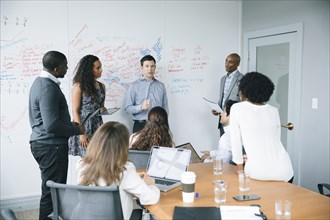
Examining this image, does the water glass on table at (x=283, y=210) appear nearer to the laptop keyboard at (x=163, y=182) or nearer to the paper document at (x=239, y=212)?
the paper document at (x=239, y=212)

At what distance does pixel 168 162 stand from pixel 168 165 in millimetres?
18

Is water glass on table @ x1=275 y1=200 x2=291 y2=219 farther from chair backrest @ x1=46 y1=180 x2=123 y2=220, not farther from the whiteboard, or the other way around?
the whiteboard

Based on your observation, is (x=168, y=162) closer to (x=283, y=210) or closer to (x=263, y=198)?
(x=263, y=198)

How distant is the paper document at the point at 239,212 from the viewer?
1.58 m

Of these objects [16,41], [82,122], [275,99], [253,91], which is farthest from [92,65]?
[275,99]

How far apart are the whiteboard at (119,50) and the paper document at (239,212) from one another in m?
2.60

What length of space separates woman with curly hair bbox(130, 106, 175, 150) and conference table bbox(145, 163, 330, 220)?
0.37 m

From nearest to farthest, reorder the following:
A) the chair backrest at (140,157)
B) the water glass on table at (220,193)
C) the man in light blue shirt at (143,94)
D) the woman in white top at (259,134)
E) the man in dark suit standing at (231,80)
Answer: the water glass on table at (220,193) < the woman in white top at (259,134) < the chair backrest at (140,157) < the man in light blue shirt at (143,94) < the man in dark suit standing at (231,80)

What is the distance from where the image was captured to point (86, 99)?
10.4ft

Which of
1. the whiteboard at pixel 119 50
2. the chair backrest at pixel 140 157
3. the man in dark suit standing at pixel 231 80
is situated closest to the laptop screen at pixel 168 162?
the chair backrest at pixel 140 157

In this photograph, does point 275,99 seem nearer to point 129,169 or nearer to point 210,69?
point 210,69

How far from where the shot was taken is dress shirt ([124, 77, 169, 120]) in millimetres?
3932

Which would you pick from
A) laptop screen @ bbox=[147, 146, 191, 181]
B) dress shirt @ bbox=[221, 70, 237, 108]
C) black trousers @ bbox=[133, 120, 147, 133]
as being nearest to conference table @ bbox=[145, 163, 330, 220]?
laptop screen @ bbox=[147, 146, 191, 181]

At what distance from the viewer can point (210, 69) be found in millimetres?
4727
